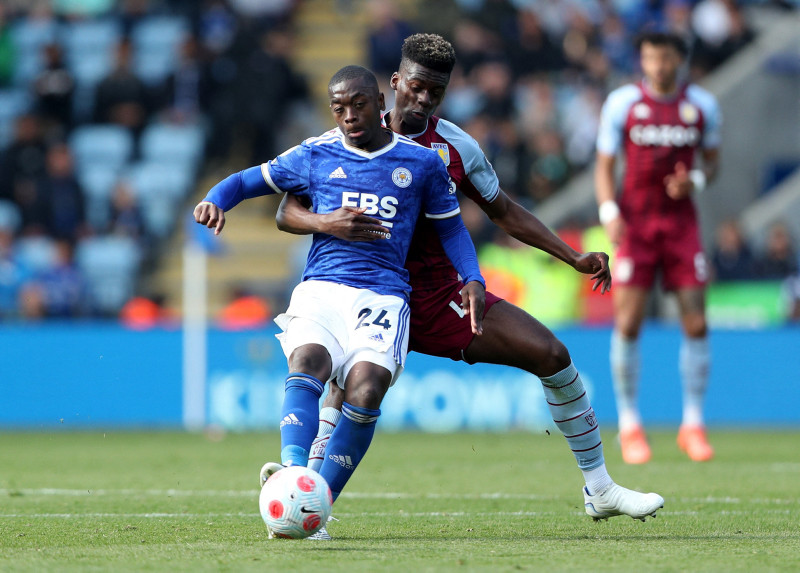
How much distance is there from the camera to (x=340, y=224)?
5266 mm

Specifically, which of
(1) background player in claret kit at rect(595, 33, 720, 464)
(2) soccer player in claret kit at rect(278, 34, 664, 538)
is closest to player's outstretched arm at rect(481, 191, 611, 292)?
(2) soccer player in claret kit at rect(278, 34, 664, 538)

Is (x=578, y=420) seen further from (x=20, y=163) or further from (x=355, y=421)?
(x=20, y=163)

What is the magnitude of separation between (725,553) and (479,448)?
20.7 feet

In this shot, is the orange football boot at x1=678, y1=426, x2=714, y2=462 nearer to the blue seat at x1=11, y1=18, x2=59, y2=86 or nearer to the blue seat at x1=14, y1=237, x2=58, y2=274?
the blue seat at x1=14, y1=237, x2=58, y2=274

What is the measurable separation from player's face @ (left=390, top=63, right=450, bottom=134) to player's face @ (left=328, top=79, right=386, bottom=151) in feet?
0.95

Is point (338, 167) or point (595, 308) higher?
point (338, 167)

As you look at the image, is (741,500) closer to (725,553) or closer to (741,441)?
(725,553)

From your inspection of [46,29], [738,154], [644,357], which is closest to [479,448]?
[644,357]

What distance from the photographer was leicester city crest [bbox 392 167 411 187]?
5.42 metres

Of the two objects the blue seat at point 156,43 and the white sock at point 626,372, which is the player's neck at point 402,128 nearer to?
the white sock at point 626,372

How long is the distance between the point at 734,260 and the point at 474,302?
31.6 ft

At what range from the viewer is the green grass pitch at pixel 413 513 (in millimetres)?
4555

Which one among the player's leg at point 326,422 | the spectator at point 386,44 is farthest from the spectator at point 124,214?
the player's leg at point 326,422

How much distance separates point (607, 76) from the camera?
17.5m
